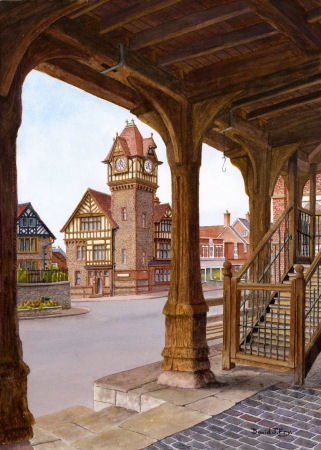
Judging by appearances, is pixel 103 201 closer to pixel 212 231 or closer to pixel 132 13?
pixel 212 231

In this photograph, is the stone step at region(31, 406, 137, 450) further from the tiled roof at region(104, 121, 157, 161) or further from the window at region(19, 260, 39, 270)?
the window at region(19, 260, 39, 270)

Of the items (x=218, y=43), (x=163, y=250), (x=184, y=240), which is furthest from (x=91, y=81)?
(x=163, y=250)

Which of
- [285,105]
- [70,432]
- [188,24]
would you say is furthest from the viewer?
[285,105]

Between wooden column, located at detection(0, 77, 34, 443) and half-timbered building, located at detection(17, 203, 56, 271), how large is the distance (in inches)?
1364

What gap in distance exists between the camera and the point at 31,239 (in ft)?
122

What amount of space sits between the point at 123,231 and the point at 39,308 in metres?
12.9

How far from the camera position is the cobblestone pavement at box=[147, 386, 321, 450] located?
3.35m

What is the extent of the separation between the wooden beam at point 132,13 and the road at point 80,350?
5.62 metres

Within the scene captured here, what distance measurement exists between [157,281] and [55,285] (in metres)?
11.3

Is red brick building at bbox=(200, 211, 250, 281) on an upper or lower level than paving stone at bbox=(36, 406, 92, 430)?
upper

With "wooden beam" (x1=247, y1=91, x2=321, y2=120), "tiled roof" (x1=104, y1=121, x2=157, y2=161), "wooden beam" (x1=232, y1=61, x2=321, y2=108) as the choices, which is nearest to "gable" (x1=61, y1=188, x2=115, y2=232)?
"tiled roof" (x1=104, y1=121, x2=157, y2=161)

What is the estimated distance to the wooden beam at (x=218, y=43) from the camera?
13.2ft

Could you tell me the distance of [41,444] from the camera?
3.36 metres

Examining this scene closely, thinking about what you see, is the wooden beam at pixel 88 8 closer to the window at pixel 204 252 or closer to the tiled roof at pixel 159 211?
the tiled roof at pixel 159 211
